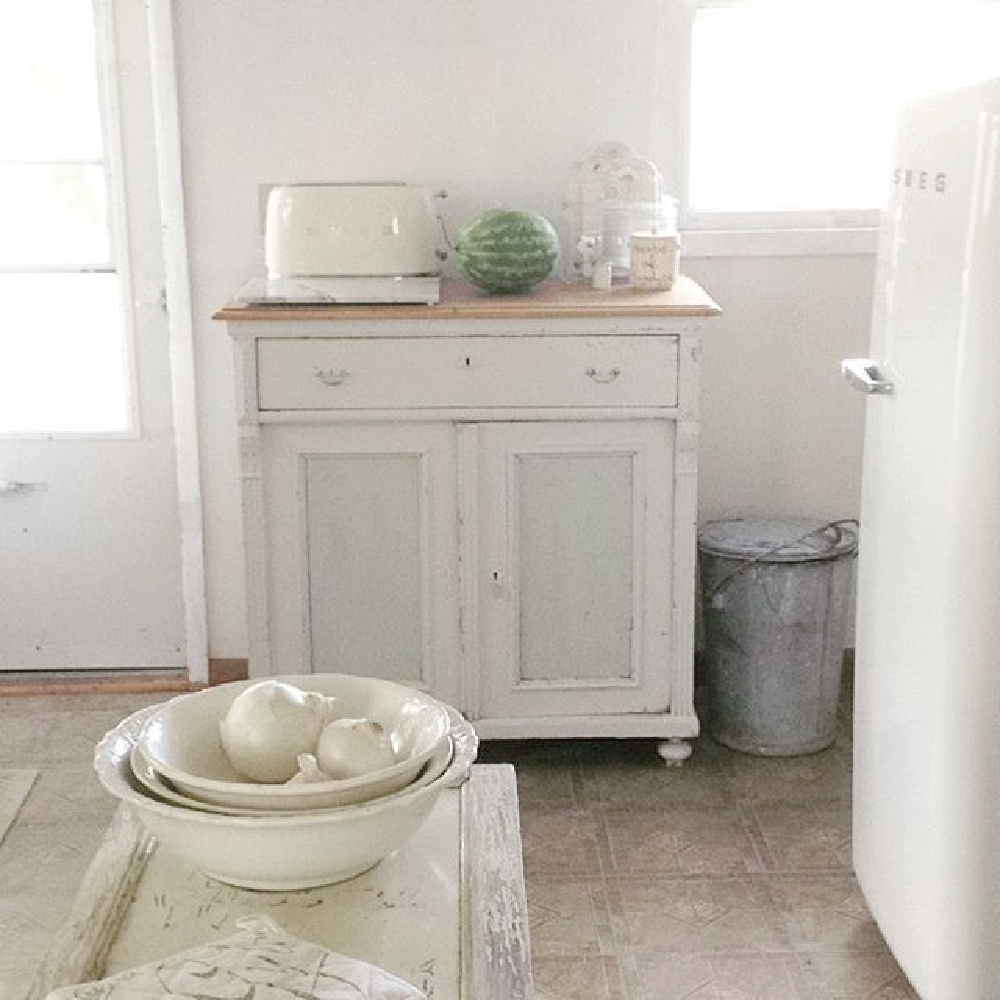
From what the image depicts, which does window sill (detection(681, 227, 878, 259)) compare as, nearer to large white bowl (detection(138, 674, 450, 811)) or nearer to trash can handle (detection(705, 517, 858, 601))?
trash can handle (detection(705, 517, 858, 601))

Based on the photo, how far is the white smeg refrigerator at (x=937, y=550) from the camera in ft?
6.04

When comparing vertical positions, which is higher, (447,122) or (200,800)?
(447,122)

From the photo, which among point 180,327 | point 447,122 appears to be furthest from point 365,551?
point 447,122

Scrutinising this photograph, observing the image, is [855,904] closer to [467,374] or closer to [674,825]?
[674,825]

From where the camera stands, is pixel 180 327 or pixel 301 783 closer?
pixel 301 783

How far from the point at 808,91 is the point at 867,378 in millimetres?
1284

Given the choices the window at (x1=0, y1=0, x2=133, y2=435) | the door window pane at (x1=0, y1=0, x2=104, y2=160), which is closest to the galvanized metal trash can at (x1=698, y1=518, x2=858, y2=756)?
the window at (x1=0, y1=0, x2=133, y2=435)

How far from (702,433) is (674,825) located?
3.08ft

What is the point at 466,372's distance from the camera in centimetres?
281

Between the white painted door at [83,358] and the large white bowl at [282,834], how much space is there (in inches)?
82.8

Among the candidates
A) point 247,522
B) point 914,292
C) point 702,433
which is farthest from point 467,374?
point 914,292

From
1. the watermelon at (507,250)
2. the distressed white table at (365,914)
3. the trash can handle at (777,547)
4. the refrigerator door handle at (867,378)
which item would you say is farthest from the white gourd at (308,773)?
the trash can handle at (777,547)

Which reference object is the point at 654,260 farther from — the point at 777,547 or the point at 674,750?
the point at 674,750

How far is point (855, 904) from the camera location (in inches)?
99.8
